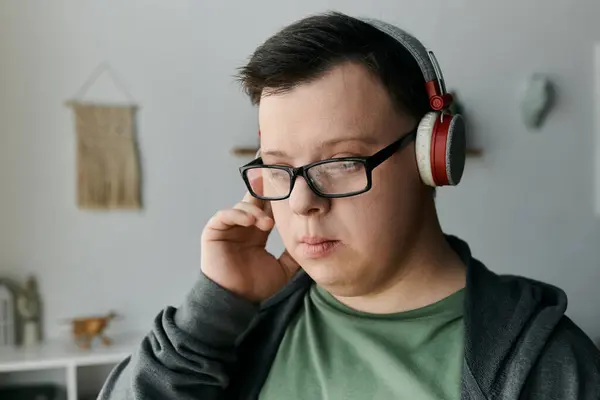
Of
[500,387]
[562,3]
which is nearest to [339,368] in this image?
[500,387]

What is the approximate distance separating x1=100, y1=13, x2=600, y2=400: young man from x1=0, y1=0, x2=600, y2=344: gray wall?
136 centimetres

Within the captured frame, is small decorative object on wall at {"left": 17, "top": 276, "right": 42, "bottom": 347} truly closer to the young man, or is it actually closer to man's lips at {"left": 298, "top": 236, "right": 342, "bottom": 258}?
the young man

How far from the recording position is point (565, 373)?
78cm

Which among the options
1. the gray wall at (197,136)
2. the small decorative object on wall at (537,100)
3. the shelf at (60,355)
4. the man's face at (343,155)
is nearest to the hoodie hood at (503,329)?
the man's face at (343,155)

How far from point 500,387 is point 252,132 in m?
1.70

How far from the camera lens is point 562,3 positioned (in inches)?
101

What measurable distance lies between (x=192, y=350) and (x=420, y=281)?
0.35m

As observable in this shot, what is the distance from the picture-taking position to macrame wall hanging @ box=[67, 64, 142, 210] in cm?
225

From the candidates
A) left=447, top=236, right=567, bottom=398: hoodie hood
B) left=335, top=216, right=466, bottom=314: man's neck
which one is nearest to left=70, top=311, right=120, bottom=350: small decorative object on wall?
left=335, top=216, right=466, bottom=314: man's neck

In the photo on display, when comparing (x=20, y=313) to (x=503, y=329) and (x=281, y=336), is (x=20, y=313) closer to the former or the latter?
(x=281, y=336)

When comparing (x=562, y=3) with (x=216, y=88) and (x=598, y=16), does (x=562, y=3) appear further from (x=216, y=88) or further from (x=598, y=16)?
(x=216, y=88)

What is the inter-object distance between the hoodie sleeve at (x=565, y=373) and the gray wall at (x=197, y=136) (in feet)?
5.44

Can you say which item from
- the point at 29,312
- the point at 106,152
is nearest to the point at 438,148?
the point at 106,152

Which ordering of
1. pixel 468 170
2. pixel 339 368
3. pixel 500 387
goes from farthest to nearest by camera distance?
pixel 468 170, pixel 339 368, pixel 500 387
